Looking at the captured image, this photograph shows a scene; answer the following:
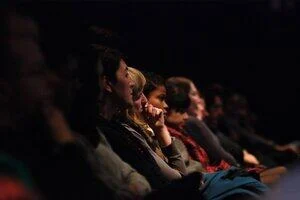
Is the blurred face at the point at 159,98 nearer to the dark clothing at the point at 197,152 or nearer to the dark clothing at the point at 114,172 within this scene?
the dark clothing at the point at 197,152

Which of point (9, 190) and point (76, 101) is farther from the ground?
point (76, 101)

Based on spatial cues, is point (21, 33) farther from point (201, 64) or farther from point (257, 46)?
point (257, 46)

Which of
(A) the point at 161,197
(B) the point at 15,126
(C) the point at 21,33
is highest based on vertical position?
(C) the point at 21,33

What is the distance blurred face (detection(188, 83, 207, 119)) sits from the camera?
3.96 metres

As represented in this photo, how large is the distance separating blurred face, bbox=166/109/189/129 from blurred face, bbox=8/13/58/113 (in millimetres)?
1242

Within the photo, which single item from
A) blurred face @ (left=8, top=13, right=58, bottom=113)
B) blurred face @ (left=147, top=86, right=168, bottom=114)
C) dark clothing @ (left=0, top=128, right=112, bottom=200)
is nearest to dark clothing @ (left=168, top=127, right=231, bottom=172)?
blurred face @ (left=147, top=86, right=168, bottom=114)

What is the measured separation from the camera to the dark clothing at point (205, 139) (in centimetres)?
379

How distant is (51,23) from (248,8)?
8.15 ft

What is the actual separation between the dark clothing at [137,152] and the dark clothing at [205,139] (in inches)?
42.6

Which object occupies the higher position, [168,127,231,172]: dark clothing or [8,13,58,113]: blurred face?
[8,13,58,113]: blurred face

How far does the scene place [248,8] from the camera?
14.7ft

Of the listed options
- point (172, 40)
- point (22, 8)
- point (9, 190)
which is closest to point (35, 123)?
point (9, 190)

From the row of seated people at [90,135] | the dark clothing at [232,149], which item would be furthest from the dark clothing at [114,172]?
the dark clothing at [232,149]

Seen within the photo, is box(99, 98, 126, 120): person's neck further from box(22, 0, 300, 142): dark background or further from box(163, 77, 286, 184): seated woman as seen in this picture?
box(163, 77, 286, 184): seated woman
